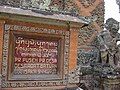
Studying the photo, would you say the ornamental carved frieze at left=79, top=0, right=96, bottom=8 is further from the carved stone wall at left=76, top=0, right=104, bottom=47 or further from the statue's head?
the statue's head

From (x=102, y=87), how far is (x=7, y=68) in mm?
4532

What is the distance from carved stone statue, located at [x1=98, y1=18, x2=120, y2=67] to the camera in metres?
8.13

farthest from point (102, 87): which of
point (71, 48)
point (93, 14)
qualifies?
point (93, 14)

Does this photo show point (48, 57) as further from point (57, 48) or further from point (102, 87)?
point (102, 87)

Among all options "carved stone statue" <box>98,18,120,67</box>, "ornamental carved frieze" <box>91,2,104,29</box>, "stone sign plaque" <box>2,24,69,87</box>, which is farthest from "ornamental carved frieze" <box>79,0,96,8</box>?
"stone sign plaque" <box>2,24,69,87</box>

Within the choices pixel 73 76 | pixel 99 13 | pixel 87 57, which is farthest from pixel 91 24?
pixel 73 76

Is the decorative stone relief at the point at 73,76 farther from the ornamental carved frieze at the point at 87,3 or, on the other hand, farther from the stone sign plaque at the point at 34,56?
the ornamental carved frieze at the point at 87,3

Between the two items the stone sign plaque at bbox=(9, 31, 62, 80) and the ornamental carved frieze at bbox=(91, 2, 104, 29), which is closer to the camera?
the stone sign plaque at bbox=(9, 31, 62, 80)

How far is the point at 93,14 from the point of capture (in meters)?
12.8

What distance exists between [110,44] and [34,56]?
183 inches

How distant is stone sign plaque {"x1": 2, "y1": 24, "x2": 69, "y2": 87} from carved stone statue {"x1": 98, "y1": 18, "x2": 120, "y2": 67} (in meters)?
4.05

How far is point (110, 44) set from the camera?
823cm

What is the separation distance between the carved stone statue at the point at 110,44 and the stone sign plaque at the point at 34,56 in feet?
13.3

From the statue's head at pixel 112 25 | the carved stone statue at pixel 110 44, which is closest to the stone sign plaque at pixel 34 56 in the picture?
the carved stone statue at pixel 110 44
